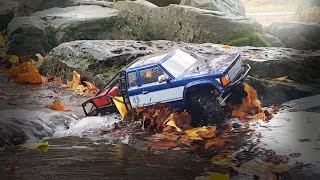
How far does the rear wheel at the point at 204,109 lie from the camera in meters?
2.24

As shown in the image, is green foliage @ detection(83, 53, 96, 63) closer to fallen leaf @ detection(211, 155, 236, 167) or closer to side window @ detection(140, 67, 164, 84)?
side window @ detection(140, 67, 164, 84)

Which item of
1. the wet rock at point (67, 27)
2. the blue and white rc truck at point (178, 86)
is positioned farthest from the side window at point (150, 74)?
the wet rock at point (67, 27)

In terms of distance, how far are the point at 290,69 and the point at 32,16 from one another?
1.69m

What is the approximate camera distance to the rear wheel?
7.34 feet

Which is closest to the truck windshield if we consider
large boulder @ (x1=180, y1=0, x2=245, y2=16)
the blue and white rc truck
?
the blue and white rc truck

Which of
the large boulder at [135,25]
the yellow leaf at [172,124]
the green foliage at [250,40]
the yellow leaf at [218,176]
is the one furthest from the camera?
the large boulder at [135,25]

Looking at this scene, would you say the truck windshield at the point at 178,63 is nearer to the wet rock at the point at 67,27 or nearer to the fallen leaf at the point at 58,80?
the fallen leaf at the point at 58,80

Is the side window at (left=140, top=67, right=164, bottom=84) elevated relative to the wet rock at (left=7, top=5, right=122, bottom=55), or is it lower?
lower

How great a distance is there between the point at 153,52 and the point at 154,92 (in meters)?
0.44

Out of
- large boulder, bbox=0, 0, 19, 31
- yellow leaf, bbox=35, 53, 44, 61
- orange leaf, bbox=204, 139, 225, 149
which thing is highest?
large boulder, bbox=0, 0, 19, 31

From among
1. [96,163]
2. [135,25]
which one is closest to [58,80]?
[96,163]

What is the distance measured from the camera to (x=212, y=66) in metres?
2.46

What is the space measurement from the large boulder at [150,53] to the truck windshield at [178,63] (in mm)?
73

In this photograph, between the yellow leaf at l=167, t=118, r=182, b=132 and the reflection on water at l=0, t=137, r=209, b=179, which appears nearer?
the reflection on water at l=0, t=137, r=209, b=179
